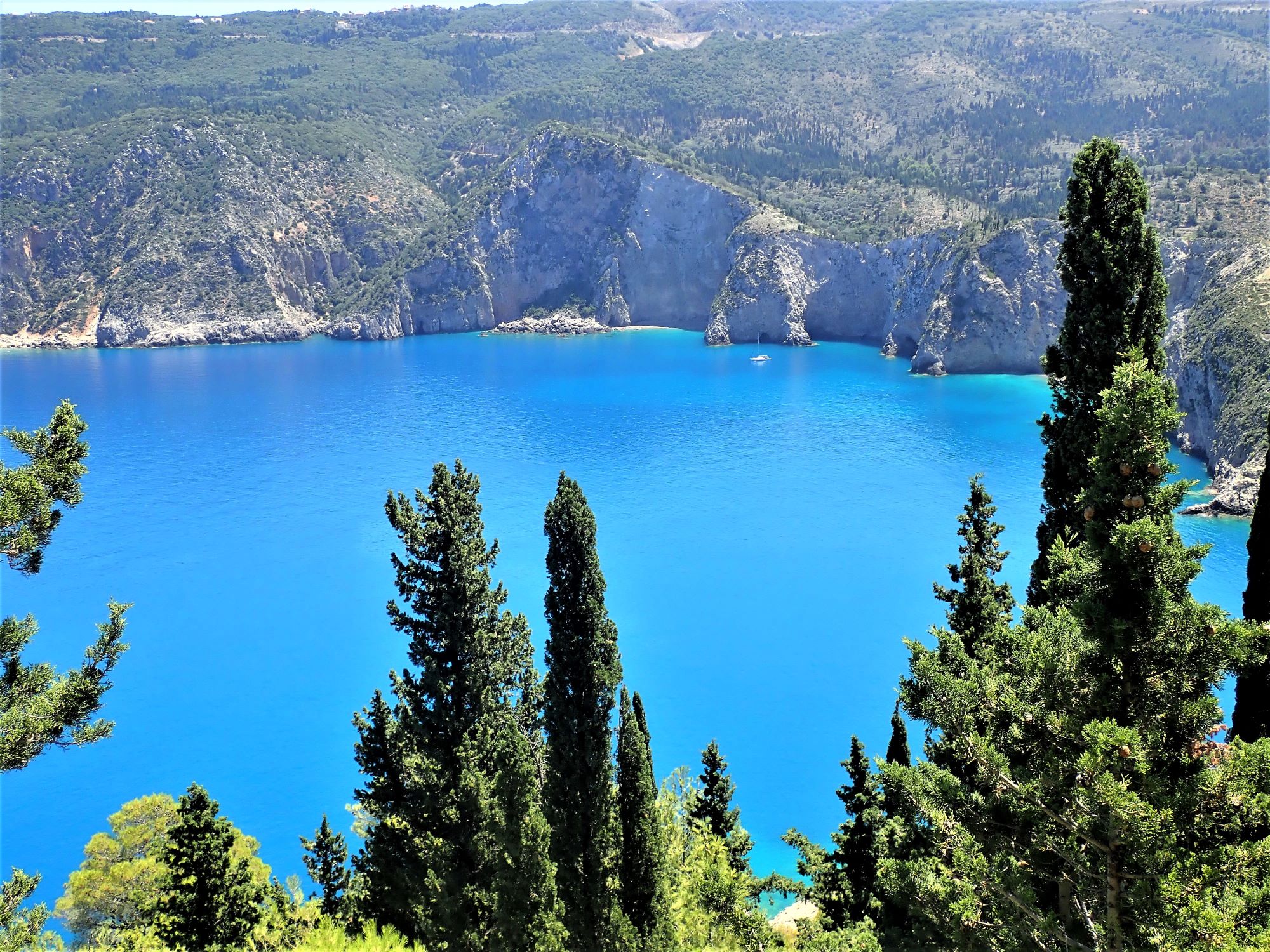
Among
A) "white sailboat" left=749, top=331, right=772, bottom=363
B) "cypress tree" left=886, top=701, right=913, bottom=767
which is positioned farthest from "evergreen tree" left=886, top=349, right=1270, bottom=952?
"white sailboat" left=749, top=331, right=772, bottom=363

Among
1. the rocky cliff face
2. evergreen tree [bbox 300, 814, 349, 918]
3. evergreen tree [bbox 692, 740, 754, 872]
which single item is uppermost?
the rocky cliff face

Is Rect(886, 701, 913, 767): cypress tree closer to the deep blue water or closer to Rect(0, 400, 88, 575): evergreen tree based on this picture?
the deep blue water

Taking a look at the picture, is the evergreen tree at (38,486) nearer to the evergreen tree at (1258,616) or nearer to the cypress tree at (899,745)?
the cypress tree at (899,745)

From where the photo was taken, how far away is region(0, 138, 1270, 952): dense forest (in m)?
9.52

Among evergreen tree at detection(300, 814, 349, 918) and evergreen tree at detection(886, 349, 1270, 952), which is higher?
evergreen tree at detection(886, 349, 1270, 952)

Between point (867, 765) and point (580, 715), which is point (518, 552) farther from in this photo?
point (580, 715)

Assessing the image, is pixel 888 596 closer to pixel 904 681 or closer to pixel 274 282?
pixel 904 681

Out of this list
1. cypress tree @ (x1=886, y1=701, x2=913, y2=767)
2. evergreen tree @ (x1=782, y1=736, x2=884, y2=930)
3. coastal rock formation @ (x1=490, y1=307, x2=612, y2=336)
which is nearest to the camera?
evergreen tree @ (x1=782, y1=736, x2=884, y2=930)

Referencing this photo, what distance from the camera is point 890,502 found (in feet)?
228

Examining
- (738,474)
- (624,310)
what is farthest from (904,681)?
(624,310)

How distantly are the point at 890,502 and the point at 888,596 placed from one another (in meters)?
17.3

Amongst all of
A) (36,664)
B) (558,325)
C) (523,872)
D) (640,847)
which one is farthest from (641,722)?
(558,325)

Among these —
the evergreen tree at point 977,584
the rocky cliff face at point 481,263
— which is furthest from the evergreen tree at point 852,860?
the rocky cliff face at point 481,263

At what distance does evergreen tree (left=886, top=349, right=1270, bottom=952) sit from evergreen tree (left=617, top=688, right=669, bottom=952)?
21.8ft
